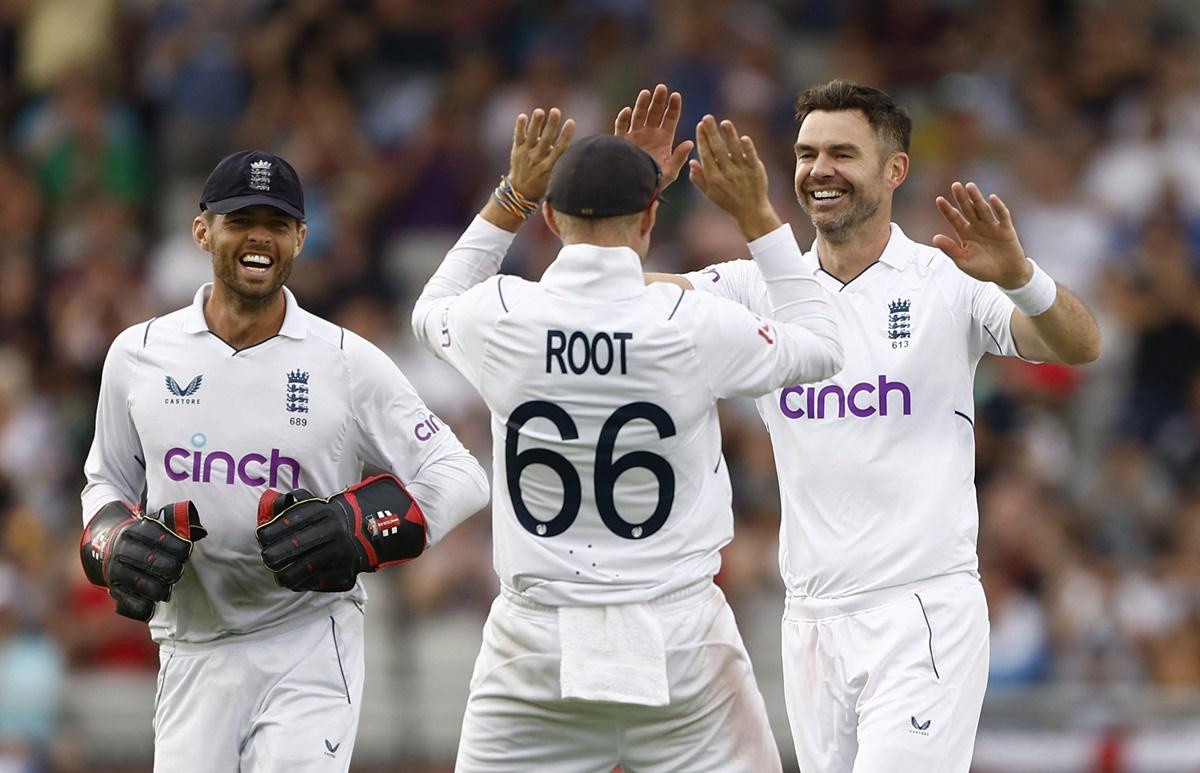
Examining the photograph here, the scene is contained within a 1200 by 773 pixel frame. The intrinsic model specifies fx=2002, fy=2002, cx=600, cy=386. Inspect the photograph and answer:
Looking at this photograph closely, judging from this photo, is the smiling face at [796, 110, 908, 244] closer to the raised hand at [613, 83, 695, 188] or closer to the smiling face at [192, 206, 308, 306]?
the raised hand at [613, 83, 695, 188]

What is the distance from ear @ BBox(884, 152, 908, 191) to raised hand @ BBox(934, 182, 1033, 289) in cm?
73

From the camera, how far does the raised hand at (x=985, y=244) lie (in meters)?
6.92

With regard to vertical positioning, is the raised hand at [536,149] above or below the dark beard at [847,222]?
above

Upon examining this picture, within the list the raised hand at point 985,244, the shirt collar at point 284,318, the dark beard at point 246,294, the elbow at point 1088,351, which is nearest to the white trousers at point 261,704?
the shirt collar at point 284,318

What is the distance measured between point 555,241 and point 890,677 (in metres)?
8.36

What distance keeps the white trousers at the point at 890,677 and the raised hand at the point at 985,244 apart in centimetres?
114

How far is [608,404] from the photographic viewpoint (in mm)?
6426

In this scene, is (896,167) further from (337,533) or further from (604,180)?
(337,533)

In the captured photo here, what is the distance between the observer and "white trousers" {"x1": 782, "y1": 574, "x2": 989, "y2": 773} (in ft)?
23.1

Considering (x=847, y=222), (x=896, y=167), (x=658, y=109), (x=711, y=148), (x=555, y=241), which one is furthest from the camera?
(x=555, y=241)

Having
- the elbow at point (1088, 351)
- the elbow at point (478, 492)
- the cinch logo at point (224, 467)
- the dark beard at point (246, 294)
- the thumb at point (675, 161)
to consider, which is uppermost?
the thumb at point (675, 161)

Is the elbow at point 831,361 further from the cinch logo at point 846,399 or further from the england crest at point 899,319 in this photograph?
the england crest at point 899,319

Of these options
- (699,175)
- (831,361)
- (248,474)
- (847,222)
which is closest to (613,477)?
(831,361)

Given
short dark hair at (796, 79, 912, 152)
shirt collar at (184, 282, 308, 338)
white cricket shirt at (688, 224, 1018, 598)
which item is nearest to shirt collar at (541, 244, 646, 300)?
white cricket shirt at (688, 224, 1018, 598)
